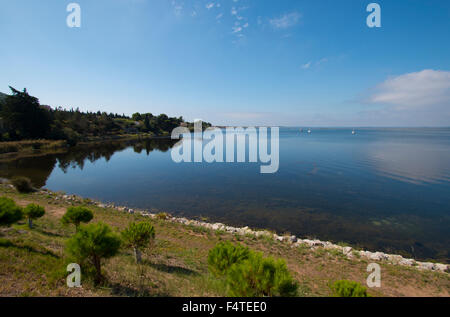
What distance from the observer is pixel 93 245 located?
5.28 meters

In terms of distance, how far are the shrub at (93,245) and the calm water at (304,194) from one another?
11.3 metres

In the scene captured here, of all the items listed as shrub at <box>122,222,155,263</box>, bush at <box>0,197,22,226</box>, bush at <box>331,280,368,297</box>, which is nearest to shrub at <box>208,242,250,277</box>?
bush at <box>331,280,368,297</box>

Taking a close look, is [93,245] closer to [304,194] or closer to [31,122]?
[304,194]

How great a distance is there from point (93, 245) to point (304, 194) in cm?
2155

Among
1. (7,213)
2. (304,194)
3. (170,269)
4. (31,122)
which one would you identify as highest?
(31,122)

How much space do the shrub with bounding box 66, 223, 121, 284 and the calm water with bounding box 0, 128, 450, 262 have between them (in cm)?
1130

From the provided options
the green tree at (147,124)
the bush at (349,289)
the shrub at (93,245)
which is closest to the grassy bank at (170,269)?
the shrub at (93,245)

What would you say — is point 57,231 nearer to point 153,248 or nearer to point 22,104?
point 153,248

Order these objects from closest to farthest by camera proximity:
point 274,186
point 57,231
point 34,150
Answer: point 57,231
point 274,186
point 34,150

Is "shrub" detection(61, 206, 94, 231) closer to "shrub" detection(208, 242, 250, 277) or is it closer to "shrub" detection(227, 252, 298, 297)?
"shrub" detection(208, 242, 250, 277)

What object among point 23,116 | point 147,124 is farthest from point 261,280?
point 147,124

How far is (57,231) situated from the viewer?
10.4m
